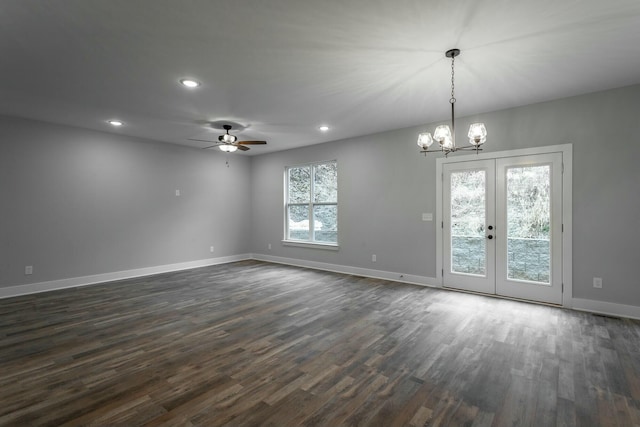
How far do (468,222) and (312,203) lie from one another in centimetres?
333

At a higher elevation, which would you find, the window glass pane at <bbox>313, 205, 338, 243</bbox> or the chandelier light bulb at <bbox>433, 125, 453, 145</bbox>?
the chandelier light bulb at <bbox>433, 125, 453, 145</bbox>

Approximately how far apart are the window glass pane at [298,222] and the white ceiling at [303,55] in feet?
9.54

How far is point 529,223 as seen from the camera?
4.27m

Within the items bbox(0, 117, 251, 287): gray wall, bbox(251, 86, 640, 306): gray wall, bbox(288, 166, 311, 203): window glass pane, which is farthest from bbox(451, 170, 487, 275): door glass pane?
bbox(0, 117, 251, 287): gray wall

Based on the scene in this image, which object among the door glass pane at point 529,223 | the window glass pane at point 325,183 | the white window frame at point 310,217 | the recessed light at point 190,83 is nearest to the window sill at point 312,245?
the white window frame at point 310,217

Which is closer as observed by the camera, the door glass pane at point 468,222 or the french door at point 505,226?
the french door at point 505,226

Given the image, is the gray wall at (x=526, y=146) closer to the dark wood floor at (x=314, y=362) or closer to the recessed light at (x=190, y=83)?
the dark wood floor at (x=314, y=362)

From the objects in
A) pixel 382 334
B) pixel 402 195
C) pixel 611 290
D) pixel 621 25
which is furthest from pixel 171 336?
pixel 611 290

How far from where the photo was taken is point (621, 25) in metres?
2.42

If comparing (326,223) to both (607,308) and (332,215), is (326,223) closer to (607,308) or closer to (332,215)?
(332,215)

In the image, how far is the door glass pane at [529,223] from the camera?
4.16 meters

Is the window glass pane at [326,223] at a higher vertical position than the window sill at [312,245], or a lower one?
higher

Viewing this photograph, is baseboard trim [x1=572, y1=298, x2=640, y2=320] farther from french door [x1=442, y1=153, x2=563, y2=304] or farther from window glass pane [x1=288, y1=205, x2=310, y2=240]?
window glass pane [x1=288, y1=205, x2=310, y2=240]

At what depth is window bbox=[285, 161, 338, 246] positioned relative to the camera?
261 inches
